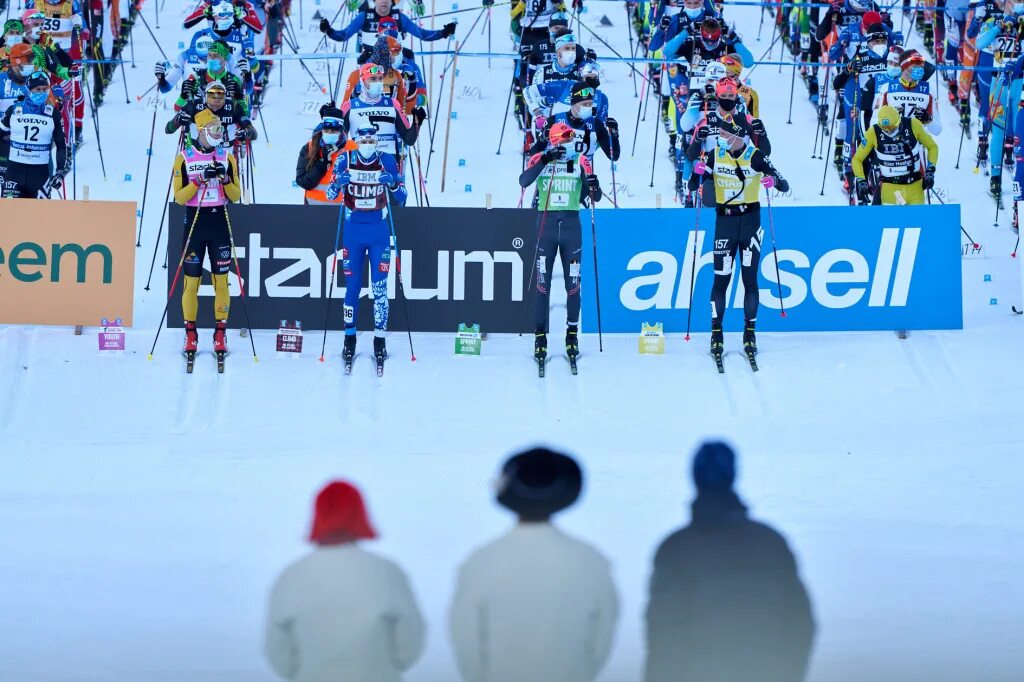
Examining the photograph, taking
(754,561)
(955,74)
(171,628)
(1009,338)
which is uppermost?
(955,74)

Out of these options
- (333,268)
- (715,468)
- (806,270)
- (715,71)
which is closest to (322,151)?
(333,268)

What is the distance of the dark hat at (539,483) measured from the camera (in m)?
4.72

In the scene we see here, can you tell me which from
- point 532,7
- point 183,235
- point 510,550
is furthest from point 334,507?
point 532,7

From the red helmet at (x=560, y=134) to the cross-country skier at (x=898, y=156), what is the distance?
8.81 feet

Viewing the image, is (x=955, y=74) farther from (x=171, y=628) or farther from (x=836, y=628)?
(x=171, y=628)

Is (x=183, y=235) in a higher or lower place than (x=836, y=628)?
higher

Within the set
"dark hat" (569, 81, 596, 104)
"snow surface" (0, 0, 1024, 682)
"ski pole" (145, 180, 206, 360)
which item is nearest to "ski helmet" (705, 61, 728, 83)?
"dark hat" (569, 81, 596, 104)

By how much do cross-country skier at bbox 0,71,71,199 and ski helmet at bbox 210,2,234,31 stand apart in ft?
6.83

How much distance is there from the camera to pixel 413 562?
8.48m

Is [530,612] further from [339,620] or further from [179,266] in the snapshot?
[179,266]

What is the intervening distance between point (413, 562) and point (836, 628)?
228 cm

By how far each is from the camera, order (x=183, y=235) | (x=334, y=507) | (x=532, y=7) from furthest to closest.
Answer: (x=532, y=7)
(x=183, y=235)
(x=334, y=507)

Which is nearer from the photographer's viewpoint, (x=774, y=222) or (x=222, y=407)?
(x=222, y=407)

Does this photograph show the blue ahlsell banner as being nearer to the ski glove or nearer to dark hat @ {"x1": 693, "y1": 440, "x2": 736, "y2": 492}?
the ski glove
